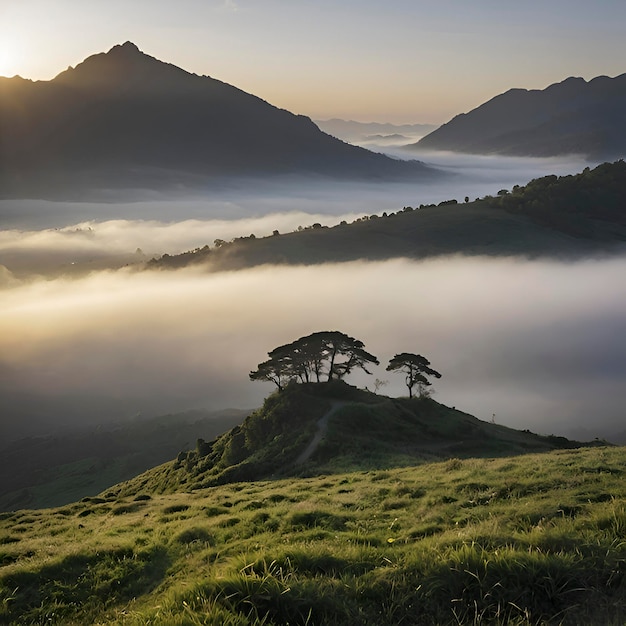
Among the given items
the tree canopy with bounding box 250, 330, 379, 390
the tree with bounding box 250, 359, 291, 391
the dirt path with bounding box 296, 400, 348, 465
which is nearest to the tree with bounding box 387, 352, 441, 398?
the tree canopy with bounding box 250, 330, 379, 390

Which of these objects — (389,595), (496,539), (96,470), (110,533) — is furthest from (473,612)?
(96,470)

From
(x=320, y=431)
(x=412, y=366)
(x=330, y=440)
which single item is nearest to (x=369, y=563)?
(x=330, y=440)

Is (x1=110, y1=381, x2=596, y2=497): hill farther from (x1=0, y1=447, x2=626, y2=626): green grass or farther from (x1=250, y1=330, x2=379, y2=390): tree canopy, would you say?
(x1=0, y1=447, x2=626, y2=626): green grass

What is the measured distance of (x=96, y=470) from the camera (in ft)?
568

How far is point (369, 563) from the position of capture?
7.02 metres

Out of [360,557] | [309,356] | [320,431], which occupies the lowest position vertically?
[320,431]

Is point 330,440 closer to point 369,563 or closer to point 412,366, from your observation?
point 412,366

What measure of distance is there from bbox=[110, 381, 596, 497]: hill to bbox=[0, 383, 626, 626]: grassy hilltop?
724 inches

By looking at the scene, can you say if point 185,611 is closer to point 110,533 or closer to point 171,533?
point 171,533

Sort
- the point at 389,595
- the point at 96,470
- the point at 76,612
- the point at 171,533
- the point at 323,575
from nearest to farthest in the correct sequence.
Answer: the point at 389,595
the point at 323,575
the point at 76,612
the point at 171,533
the point at 96,470

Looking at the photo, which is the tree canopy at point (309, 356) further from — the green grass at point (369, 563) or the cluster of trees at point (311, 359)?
the green grass at point (369, 563)

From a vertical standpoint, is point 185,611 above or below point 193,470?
above

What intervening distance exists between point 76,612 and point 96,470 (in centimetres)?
18731

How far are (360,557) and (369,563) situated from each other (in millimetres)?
297
